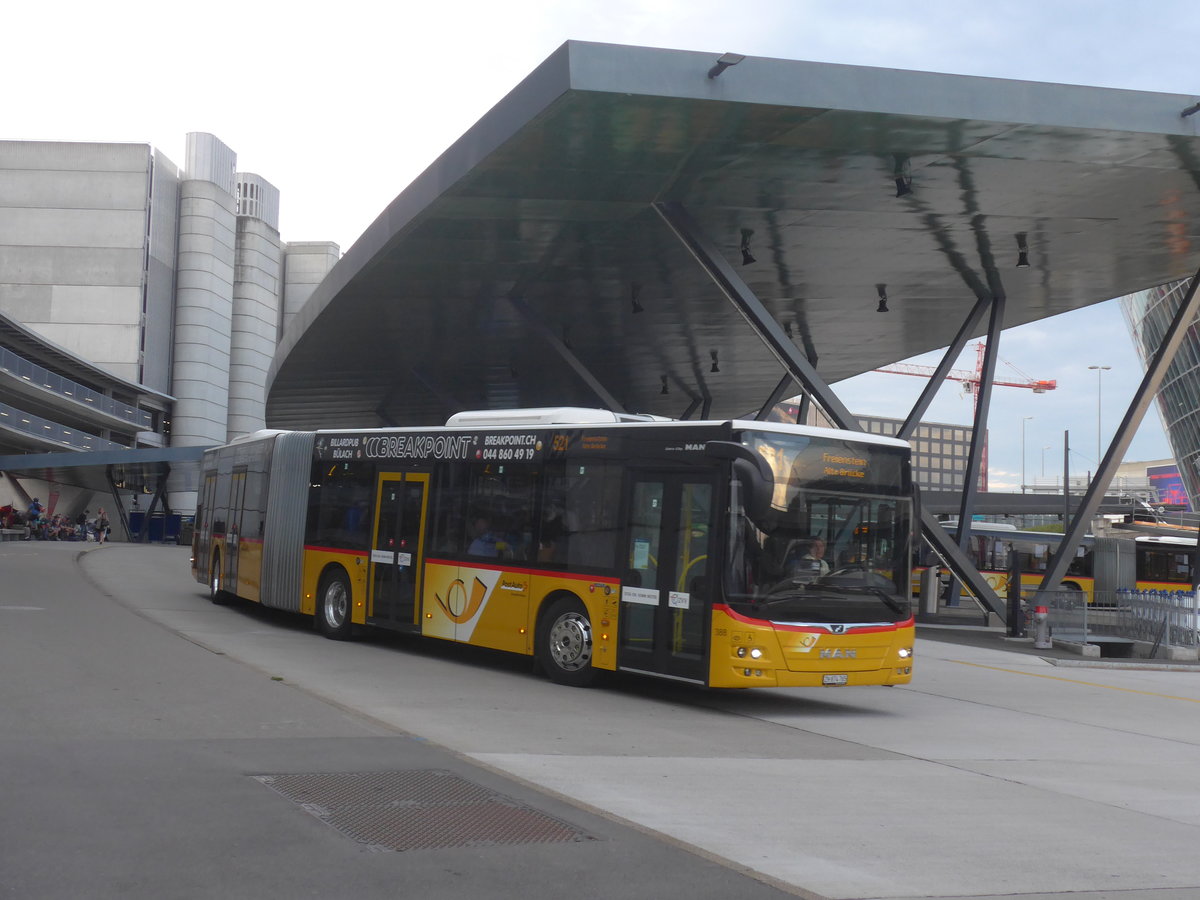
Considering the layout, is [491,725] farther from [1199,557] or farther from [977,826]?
[1199,557]

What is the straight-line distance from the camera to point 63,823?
19.3 feet

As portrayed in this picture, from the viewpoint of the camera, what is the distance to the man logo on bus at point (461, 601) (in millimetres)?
14398

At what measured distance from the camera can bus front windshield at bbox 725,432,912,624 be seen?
1166 cm

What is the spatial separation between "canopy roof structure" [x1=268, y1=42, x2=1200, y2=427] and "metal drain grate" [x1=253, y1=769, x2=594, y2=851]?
1000 centimetres

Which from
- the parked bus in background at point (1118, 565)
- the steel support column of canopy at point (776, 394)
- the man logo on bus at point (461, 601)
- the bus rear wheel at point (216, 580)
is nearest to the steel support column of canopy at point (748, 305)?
the man logo on bus at point (461, 601)

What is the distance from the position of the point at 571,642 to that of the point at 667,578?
1562mm

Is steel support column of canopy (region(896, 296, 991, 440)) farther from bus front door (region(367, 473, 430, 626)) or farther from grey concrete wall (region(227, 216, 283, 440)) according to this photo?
grey concrete wall (region(227, 216, 283, 440))

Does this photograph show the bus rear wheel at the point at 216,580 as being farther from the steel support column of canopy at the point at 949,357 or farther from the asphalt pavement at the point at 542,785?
the steel support column of canopy at the point at 949,357

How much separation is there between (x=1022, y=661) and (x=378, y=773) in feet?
49.7

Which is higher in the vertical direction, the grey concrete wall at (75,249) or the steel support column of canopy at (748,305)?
the grey concrete wall at (75,249)

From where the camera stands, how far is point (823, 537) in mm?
11969

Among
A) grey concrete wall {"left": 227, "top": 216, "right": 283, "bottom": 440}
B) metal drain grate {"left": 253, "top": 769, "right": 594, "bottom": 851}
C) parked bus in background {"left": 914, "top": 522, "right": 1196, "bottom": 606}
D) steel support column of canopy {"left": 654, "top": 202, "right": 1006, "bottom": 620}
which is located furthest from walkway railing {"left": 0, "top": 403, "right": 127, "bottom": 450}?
metal drain grate {"left": 253, "top": 769, "right": 594, "bottom": 851}

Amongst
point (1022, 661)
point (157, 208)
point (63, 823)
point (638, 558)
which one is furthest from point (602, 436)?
point (157, 208)

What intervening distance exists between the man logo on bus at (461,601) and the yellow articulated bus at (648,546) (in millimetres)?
24
